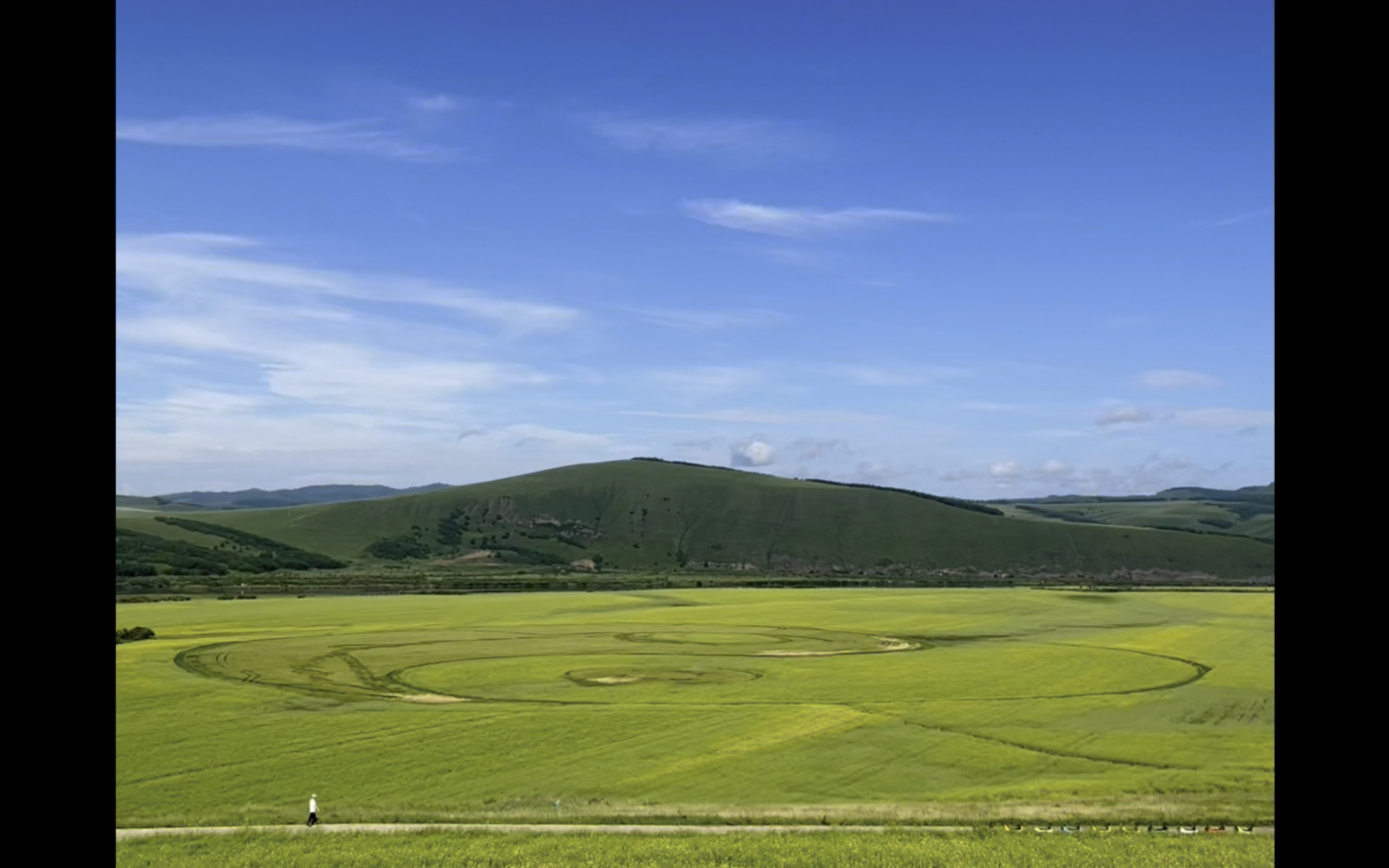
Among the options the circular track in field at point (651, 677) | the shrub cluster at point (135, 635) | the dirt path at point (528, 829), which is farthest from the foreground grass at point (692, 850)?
the shrub cluster at point (135, 635)

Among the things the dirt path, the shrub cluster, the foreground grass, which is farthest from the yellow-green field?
the foreground grass

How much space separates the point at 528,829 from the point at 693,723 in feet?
64.6

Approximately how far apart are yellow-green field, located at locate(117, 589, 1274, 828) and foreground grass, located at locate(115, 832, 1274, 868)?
3.46 m

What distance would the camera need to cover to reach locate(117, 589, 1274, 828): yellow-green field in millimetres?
40844

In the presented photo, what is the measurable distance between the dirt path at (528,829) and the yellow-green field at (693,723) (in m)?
1.34

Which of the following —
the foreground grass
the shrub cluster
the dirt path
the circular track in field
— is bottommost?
the shrub cluster

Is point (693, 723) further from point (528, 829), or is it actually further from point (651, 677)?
point (528, 829)

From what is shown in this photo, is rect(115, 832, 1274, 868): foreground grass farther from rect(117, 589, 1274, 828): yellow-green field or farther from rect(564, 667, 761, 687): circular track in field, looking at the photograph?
rect(564, 667, 761, 687): circular track in field

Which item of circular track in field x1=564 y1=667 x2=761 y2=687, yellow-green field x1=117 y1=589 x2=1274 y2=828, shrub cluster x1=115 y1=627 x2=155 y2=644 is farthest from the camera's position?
shrub cluster x1=115 y1=627 x2=155 y2=644

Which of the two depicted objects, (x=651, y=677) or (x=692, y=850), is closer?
(x=692, y=850)

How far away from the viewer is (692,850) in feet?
109

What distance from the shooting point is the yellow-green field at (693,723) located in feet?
134

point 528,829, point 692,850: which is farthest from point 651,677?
point 692,850
